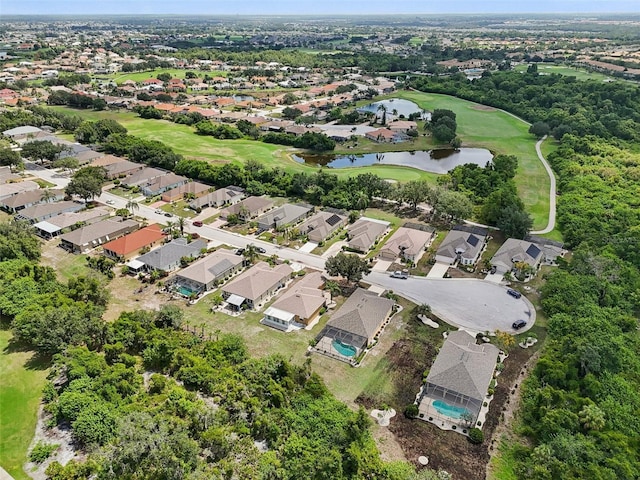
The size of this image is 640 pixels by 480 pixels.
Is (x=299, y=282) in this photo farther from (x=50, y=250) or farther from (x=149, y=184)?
(x=149, y=184)

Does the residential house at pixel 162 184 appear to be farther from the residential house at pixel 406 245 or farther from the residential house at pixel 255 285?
the residential house at pixel 406 245

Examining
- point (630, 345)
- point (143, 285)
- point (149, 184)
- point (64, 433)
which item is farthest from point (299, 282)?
point (149, 184)

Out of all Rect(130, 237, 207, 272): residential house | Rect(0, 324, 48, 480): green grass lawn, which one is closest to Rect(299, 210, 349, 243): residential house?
Rect(130, 237, 207, 272): residential house

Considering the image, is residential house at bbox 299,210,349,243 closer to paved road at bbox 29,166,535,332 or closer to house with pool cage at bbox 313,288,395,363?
paved road at bbox 29,166,535,332

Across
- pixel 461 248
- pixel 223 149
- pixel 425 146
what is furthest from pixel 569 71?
pixel 461 248

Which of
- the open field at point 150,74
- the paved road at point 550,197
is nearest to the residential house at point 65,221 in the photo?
the paved road at point 550,197

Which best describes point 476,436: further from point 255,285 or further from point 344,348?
point 255,285
